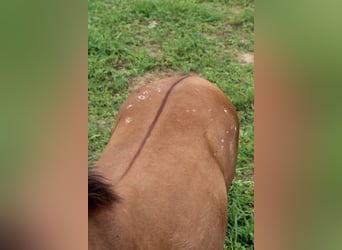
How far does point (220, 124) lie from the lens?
202 cm

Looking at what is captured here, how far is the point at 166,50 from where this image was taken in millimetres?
3633

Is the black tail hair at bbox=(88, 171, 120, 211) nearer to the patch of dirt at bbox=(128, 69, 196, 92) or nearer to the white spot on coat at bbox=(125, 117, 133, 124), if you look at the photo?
the white spot on coat at bbox=(125, 117, 133, 124)

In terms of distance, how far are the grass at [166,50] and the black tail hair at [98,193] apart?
1323 mm

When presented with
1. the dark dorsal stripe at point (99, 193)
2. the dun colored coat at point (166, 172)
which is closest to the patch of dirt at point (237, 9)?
the dun colored coat at point (166, 172)

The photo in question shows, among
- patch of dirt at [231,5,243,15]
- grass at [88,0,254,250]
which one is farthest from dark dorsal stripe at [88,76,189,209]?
patch of dirt at [231,5,243,15]

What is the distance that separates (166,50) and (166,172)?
200 cm

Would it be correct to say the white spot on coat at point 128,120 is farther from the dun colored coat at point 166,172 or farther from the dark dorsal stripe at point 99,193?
the dark dorsal stripe at point 99,193

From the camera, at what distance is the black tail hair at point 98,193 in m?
1.43
